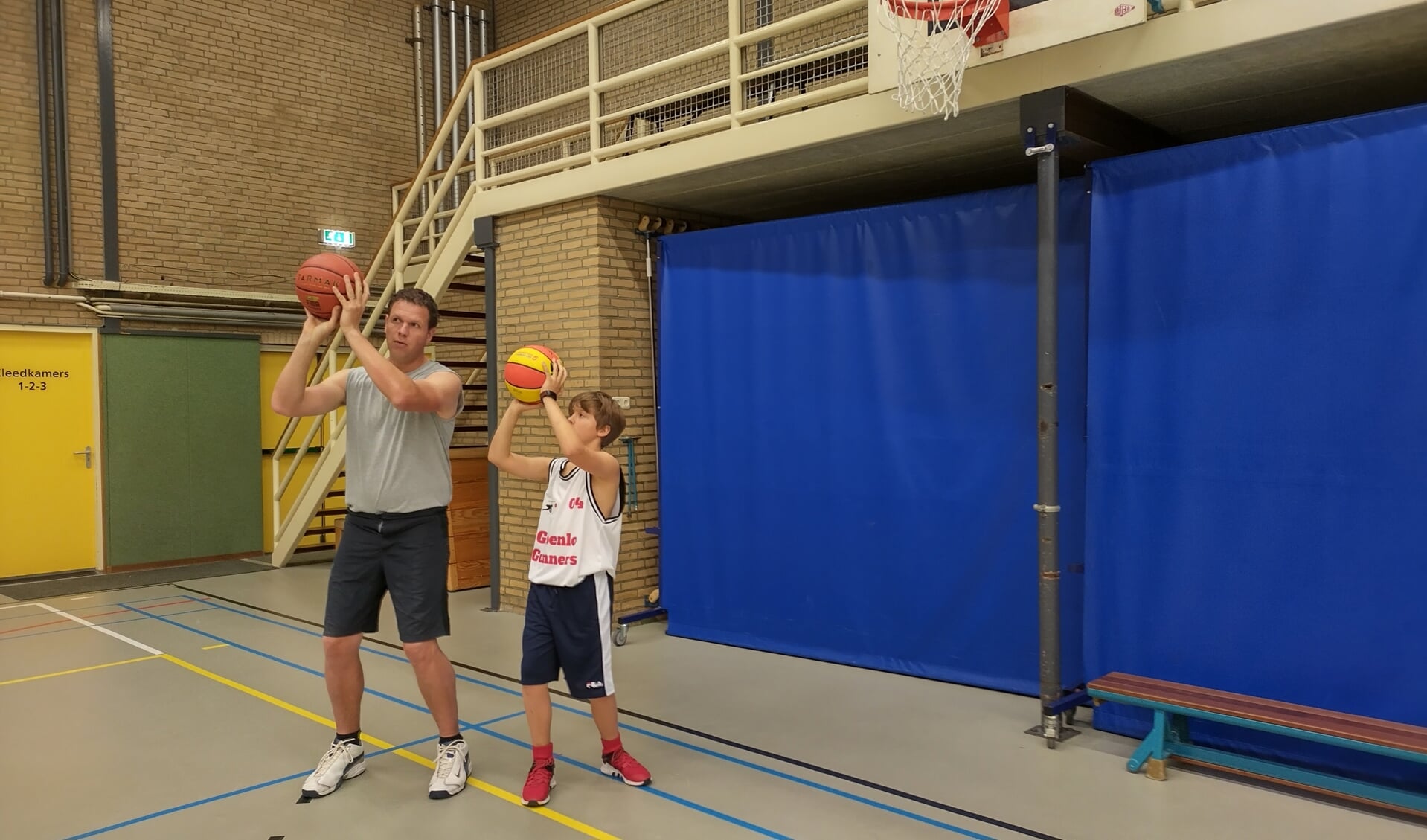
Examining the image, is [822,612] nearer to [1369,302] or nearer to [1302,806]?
[1302,806]

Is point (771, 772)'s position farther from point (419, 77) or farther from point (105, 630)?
point (419, 77)

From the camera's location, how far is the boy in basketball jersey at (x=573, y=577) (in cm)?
367

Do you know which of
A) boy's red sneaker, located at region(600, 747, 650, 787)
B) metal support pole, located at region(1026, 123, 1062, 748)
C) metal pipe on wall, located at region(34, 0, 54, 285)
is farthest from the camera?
metal pipe on wall, located at region(34, 0, 54, 285)

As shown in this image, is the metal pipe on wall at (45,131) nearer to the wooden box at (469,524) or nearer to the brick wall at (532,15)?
the wooden box at (469,524)

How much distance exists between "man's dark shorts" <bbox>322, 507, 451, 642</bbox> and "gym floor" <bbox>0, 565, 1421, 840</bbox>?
729 mm

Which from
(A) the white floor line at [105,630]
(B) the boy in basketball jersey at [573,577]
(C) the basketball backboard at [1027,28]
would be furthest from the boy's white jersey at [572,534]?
(A) the white floor line at [105,630]

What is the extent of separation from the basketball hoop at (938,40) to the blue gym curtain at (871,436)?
0.81 metres

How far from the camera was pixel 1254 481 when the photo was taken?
13.6ft

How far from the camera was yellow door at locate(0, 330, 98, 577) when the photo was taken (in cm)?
902

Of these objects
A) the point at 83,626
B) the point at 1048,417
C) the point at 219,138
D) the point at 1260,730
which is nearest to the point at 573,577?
the point at 1048,417

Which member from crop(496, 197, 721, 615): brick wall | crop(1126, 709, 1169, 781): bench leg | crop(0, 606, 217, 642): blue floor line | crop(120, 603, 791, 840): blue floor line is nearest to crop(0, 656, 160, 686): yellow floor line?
crop(120, 603, 791, 840): blue floor line

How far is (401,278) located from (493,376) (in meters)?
1.73

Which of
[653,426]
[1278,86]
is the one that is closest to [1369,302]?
[1278,86]

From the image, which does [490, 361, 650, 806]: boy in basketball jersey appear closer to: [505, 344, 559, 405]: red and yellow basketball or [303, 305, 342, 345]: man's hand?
[505, 344, 559, 405]: red and yellow basketball
